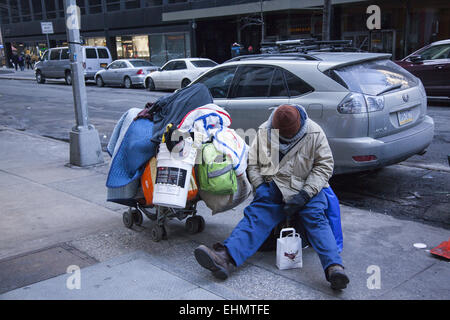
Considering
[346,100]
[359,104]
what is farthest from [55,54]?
[359,104]

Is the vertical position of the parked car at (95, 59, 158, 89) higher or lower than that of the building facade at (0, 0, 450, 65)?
lower

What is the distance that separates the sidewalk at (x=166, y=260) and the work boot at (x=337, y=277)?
8 cm

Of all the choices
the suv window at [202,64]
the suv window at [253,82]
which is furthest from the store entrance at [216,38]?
the suv window at [253,82]

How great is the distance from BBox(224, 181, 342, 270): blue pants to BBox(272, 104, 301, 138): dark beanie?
461mm

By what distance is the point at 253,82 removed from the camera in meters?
6.41

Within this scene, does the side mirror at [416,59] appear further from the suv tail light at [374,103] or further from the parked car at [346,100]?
the suv tail light at [374,103]

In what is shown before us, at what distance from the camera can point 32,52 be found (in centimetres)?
4762

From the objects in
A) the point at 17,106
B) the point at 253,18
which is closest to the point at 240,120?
the point at 17,106

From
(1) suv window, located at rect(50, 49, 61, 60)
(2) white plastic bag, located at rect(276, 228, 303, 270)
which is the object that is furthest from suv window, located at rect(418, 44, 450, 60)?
(1) suv window, located at rect(50, 49, 61, 60)

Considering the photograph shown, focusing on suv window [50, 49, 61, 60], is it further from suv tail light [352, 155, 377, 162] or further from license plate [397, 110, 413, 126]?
suv tail light [352, 155, 377, 162]

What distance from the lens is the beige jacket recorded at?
390 cm

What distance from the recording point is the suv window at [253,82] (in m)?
6.23
